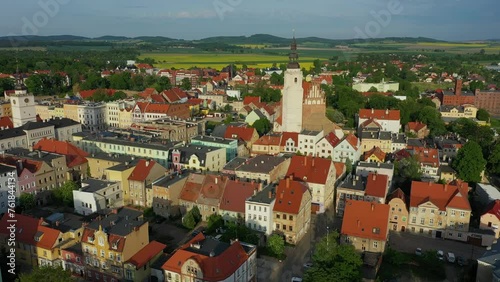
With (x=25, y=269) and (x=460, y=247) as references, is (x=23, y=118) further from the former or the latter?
(x=460, y=247)

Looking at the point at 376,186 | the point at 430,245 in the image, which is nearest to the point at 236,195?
the point at 376,186

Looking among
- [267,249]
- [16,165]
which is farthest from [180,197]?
[16,165]

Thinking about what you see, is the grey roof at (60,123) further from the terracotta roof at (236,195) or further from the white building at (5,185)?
the terracotta roof at (236,195)

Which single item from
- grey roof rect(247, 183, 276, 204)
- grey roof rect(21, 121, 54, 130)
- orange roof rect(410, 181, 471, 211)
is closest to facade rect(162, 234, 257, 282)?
grey roof rect(247, 183, 276, 204)

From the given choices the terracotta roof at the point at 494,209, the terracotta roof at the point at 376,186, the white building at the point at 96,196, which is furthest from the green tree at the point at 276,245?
the terracotta roof at the point at 494,209

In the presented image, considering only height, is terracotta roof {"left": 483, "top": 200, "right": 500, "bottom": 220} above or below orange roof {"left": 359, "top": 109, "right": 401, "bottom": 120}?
below

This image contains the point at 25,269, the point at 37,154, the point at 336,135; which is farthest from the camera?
the point at 336,135

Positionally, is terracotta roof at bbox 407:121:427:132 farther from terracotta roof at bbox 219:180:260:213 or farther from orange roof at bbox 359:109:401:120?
terracotta roof at bbox 219:180:260:213
